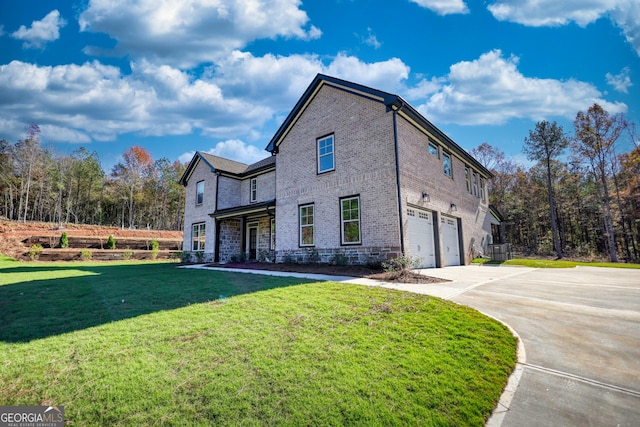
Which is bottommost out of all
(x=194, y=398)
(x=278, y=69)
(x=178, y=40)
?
(x=194, y=398)

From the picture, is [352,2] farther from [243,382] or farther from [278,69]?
[243,382]

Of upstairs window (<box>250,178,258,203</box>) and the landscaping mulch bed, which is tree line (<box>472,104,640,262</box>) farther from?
upstairs window (<box>250,178,258,203</box>)

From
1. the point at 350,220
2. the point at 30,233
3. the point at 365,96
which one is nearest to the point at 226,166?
the point at 365,96

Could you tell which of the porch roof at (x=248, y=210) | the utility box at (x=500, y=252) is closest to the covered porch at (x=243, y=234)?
the porch roof at (x=248, y=210)

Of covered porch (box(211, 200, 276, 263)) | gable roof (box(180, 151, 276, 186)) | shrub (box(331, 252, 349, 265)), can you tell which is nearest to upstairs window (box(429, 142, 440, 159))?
shrub (box(331, 252, 349, 265))

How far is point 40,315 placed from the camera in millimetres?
5246

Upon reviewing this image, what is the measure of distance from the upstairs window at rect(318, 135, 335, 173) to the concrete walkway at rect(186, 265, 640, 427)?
809 cm

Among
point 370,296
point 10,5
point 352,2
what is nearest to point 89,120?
point 10,5

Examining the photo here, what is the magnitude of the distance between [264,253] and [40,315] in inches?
453

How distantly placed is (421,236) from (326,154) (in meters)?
5.72

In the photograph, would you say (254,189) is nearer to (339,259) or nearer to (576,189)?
(339,259)

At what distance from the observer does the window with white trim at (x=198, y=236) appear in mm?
20656

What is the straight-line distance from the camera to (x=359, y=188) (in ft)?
38.6

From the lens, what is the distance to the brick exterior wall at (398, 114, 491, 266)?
11.6m
